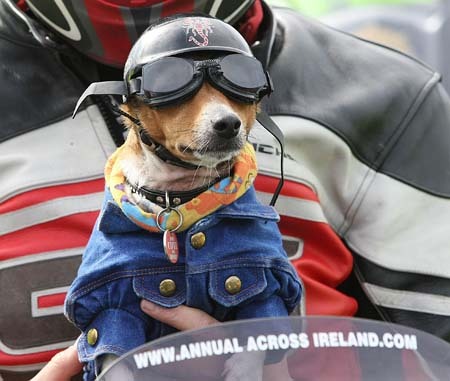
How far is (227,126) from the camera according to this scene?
Result: 1.87 meters

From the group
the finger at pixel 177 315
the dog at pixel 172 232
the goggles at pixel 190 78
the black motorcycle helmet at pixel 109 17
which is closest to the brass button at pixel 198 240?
the dog at pixel 172 232

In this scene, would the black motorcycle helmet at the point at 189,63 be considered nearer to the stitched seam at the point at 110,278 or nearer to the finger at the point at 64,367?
→ the stitched seam at the point at 110,278

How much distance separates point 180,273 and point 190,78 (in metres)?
0.34

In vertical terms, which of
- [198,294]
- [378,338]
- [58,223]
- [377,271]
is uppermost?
[378,338]

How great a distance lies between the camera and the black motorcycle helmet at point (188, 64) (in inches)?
74.3

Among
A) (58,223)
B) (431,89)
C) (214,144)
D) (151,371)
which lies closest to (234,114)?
(214,144)

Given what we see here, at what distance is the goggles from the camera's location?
6.17 ft

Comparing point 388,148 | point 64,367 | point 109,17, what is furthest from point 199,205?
point 388,148

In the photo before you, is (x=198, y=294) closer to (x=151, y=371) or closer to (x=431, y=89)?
(x=151, y=371)

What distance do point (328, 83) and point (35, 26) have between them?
1.93 feet

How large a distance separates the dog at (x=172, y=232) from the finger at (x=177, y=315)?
0.04 ft

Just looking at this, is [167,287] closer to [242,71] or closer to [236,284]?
[236,284]

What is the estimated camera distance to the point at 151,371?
1563 mm

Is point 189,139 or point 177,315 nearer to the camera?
point 189,139
